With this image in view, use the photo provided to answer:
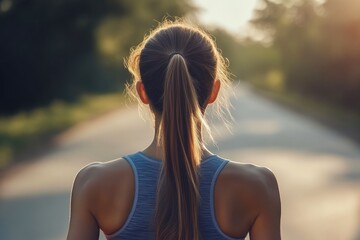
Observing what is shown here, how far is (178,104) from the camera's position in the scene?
2.08 meters

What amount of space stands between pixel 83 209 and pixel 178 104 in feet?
1.14

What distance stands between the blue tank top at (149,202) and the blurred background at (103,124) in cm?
247

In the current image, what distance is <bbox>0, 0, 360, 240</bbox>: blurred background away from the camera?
10.6 metres

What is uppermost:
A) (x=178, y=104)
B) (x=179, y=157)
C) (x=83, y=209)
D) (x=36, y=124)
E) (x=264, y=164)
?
(x=36, y=124)

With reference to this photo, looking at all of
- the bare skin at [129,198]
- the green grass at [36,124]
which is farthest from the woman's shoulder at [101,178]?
the green grass at [36,124]

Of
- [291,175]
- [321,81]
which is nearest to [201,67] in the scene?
[291,175]

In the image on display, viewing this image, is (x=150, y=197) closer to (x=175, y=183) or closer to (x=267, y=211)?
(x=175, y=183)

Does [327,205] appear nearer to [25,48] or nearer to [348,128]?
[25,48]

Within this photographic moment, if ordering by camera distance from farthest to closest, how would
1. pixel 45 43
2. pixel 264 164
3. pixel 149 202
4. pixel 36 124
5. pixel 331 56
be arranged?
pixel 331 56 < pixel 36 124 < pixel 45 43 < pixel 264 164 < pixel 149 202

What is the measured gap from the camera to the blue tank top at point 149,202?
2.01 m

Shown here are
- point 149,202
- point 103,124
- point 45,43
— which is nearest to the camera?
point 149,202

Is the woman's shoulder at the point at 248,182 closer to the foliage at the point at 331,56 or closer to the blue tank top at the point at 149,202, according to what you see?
the blue tank top at the point at 149,202

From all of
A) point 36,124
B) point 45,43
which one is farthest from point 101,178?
point 36,124

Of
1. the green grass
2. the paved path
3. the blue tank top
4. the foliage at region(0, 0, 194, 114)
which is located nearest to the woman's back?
the blue tank top
